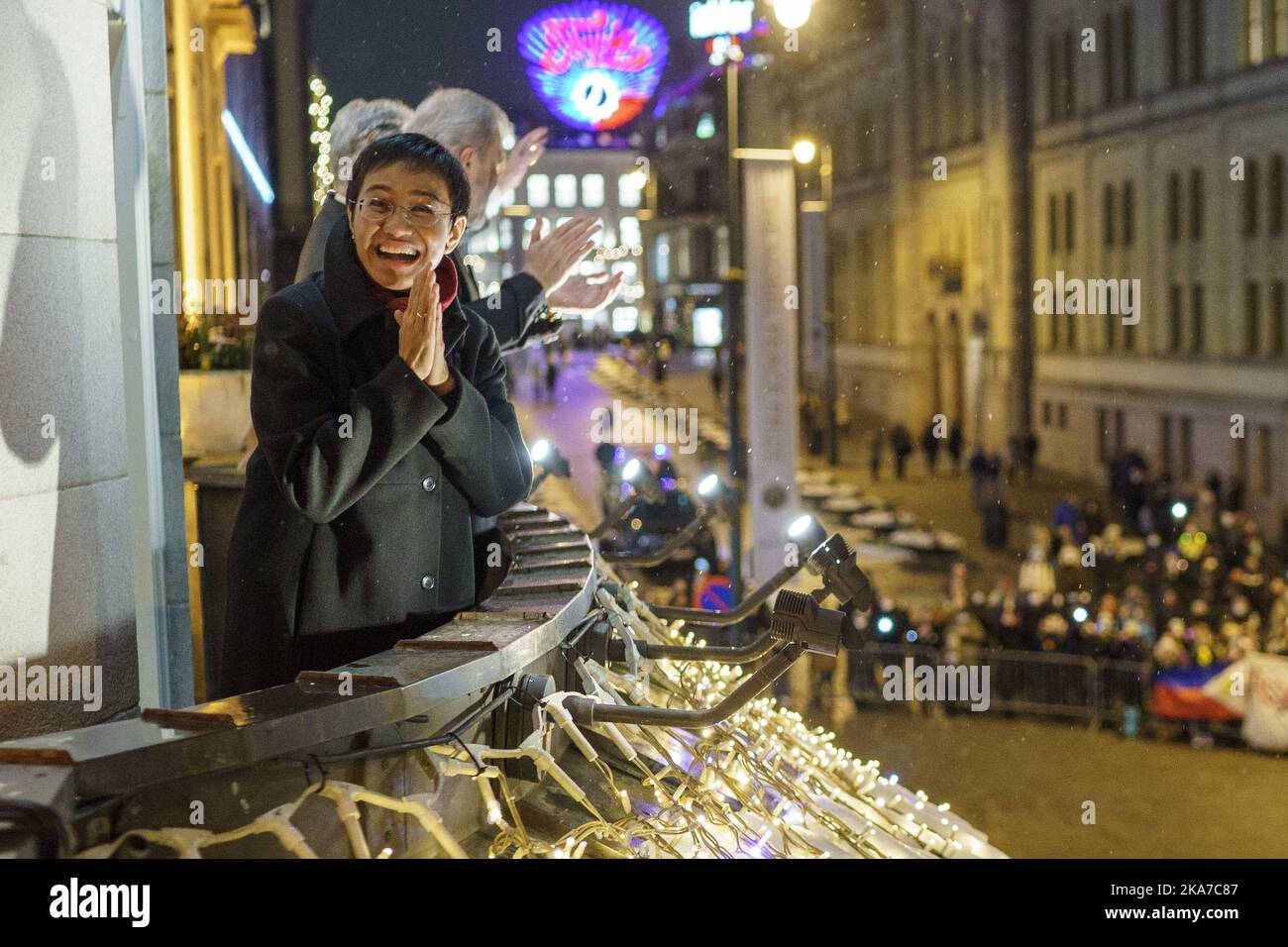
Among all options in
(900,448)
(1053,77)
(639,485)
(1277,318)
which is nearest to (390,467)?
(639,485)

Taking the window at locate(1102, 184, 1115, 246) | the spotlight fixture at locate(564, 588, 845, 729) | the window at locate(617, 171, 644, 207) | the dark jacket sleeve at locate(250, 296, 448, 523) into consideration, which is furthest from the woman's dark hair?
the window at locate(1102, 184, 1115, 246)

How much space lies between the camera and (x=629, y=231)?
6.52 meters

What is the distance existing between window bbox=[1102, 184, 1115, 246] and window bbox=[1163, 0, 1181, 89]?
343 centimetres

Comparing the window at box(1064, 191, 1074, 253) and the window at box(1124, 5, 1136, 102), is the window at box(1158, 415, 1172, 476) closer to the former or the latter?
the window at box(1064, 191, 1074, 253)

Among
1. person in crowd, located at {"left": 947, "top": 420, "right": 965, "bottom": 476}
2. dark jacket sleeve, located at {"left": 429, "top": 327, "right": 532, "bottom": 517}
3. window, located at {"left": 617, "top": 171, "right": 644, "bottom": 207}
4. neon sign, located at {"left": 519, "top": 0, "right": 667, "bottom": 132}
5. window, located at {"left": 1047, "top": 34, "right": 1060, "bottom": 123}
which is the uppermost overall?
window, located at {"left": 1047, "top": 34, "right": 1060, "bottom": 123}

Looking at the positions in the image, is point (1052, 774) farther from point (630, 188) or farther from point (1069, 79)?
point (1069, 79)

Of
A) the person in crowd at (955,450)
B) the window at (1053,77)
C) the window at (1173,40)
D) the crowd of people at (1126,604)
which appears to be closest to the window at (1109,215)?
the window at (1173,40)

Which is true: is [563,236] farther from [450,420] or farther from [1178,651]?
[1178,651]

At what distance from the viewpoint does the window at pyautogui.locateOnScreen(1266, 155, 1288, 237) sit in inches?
1191

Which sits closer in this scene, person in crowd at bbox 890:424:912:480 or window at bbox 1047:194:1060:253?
person in crowd at bbox 890:424:912:480

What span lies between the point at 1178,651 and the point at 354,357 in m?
12.8

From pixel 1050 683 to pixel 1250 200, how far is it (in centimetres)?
1877

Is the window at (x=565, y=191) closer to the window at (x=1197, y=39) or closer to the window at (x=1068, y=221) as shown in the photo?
the window at (x=1197, y=39)
